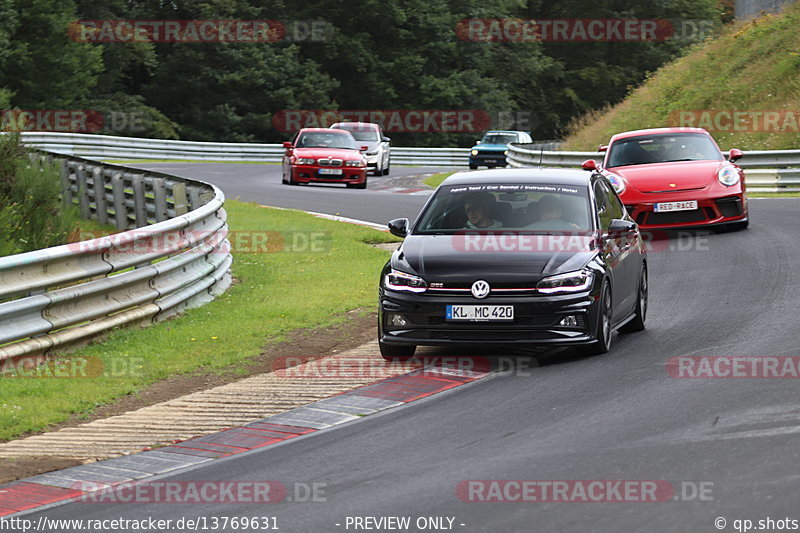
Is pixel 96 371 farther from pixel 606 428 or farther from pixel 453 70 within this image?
pixel 453 70

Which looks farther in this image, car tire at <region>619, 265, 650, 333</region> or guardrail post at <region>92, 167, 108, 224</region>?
guardrail post at <region>92, 167, 108, 224</region>

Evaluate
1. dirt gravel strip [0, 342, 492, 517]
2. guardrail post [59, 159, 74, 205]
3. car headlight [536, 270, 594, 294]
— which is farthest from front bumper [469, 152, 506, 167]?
car headlight [536, 270, 594, 294]

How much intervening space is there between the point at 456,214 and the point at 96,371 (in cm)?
331

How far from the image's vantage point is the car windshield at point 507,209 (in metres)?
11.1

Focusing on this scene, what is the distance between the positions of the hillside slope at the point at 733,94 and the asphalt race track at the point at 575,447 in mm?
22470

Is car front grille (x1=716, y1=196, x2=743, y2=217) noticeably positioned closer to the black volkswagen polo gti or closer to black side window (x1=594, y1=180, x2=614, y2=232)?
black side window (x1=594, y1=180, x2=614, y2=232)

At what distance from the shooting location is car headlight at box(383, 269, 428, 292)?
405 inches

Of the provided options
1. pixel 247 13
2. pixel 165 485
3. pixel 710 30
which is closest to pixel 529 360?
pixel 165 485

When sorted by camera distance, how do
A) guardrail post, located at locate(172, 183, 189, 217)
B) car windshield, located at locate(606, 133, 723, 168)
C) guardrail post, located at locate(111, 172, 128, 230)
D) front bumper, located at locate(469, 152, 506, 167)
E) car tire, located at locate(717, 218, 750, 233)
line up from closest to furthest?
1. guardrail post, located at locate(172, 183, 189, 217)
2. car tire, located at locate(717, 218, 750, 233)
3. car windshield, located at locate(606, 133, 723, 168)
4. guardrail post, located at locate(111, 172, 128, 230)
5. front bumper, located at locate(469, 152, 506, 167)

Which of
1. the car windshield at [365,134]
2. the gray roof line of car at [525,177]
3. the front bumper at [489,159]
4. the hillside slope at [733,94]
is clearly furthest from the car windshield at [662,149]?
the front bumper at [489,159]

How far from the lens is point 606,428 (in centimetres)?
780

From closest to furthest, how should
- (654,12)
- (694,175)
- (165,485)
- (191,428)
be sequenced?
(165,485)
(191,428)
(694,175)
(654,12)

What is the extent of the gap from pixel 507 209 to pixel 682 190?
7.54 m

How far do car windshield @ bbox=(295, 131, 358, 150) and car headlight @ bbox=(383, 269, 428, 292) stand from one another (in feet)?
78.0
